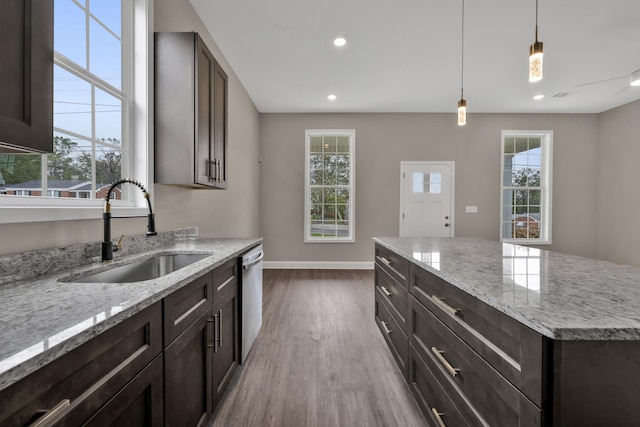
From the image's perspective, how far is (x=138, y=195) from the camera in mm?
2000

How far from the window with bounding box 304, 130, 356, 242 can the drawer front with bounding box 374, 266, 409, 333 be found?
9.67ft

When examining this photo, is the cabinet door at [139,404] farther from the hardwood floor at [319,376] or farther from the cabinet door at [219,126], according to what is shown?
the cabinet door at [219,126]

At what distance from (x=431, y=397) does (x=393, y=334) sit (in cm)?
73

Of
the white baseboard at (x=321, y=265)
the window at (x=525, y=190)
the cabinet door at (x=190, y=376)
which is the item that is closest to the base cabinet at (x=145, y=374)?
the cabinet door at (x=190, y=376)

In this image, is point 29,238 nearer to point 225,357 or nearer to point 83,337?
point 83,337

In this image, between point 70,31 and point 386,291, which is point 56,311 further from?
point 386,291

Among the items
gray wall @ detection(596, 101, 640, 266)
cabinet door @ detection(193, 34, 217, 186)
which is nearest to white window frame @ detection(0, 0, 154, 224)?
cabinet door @ detection(193, 34, 217, 186)

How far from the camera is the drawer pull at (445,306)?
1180mm

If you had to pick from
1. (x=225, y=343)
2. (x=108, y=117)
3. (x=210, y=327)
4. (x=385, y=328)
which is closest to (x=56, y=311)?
(x=210, y=327)

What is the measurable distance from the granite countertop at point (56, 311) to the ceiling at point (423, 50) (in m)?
2.72

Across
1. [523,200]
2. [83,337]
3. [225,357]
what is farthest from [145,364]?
[523,200]

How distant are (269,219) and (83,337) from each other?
4.97 m

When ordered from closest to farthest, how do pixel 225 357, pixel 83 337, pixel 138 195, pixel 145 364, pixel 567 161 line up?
pixel 83 337 < pixel 145 364 < pixel 225 357 < pixel 138 195 < pixel 567 161

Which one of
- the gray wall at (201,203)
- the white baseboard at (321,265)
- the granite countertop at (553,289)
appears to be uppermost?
the gray wall at (201,203)
